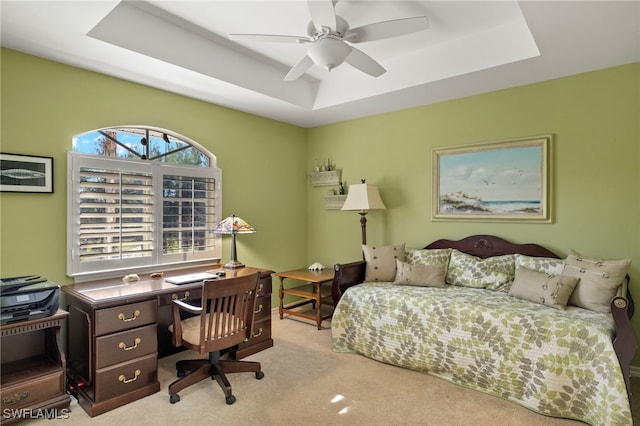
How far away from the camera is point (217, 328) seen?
249cm

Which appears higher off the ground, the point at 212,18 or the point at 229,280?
the point at 212,18

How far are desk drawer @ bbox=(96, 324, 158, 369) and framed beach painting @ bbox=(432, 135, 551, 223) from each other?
2.91 metres

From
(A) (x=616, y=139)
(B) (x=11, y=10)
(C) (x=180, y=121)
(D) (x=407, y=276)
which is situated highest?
(B) (x=11, y=10)

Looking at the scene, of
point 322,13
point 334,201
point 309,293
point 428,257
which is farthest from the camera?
point 334,201

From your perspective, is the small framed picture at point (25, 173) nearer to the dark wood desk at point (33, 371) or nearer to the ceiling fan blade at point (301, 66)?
Answer: the dark wood desk at point (33, 371)

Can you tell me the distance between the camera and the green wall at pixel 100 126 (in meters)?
2.60

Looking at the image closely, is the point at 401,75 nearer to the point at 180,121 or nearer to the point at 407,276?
the point at 407,276

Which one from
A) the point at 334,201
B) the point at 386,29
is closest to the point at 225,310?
the point at 386,29

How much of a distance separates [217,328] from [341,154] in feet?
9.43

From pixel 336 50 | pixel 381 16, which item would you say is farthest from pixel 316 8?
pixel 381 16

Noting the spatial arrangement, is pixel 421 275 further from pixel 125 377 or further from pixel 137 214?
pixel 137 214

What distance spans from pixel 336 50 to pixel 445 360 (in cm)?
235

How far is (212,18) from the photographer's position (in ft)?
8.96

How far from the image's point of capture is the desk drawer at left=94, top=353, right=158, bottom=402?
234 centimetres
